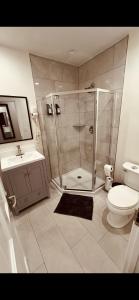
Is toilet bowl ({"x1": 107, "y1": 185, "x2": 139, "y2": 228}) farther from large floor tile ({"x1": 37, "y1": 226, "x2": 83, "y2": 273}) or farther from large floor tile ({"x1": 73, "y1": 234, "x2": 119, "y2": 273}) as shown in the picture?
large floor tile ({"x1": 37, "y1": 226, "x2": 83, "y2": 273})

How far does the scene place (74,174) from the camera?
9.04 feet

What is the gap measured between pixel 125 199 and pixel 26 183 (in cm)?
136

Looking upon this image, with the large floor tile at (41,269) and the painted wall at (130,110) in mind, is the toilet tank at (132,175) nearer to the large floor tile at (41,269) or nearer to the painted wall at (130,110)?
the painted wall at (130,110)

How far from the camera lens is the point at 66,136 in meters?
2.55

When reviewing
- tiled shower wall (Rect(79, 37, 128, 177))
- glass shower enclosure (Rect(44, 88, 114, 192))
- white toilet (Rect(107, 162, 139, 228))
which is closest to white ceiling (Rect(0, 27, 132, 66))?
tiled shower wall (Rect(79, 37, 128, 177))

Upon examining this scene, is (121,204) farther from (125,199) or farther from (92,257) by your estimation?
(92,257)

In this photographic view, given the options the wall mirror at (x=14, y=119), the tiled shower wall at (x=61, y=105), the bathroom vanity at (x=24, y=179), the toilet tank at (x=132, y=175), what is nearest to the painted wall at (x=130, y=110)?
the toilet tank at (x=132, y=175)

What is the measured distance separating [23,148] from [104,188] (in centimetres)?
166

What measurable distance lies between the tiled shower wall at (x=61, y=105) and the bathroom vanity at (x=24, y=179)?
0.60 m

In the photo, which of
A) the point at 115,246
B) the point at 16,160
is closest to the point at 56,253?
the point at 115,246

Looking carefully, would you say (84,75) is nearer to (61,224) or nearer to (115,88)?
(115,88)

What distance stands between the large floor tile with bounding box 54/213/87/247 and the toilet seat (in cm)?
54
